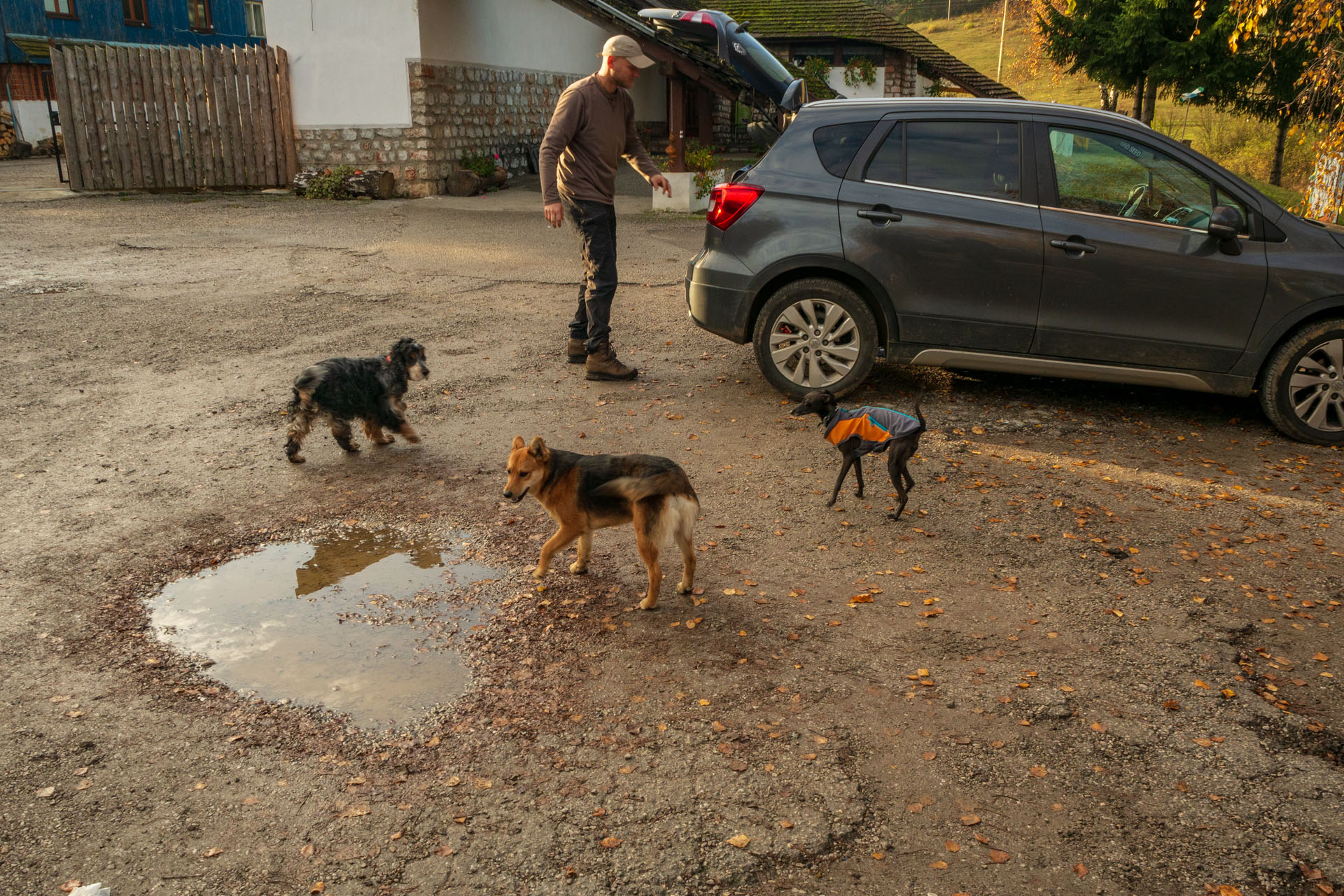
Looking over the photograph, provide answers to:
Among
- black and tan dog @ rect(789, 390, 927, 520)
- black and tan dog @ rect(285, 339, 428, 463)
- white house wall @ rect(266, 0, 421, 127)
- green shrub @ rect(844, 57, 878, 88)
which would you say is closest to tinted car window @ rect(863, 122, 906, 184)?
black and tan dog @ rect(789, 390, 927, 520)

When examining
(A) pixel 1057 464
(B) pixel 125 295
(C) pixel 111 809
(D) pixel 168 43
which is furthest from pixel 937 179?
(D) pixel 168 43

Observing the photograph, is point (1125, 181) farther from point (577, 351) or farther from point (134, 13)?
point (134, 13)

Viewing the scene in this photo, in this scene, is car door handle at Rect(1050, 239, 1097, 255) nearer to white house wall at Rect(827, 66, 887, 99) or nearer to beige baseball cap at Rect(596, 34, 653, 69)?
beige baseball cap at Rect(596, 34, 653, 69)

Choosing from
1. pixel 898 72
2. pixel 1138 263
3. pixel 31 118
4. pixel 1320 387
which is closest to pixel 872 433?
pixel 1138 263

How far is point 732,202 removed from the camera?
23.0ft

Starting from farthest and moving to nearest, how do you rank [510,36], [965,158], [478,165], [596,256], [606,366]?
[510,36] → [478,165] → [606,366] → [596,256] → [965,158]

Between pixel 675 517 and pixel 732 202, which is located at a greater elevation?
pixel 732 202

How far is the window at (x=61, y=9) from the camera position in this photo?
1323 inches

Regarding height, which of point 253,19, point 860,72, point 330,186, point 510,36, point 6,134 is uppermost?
point 253,19

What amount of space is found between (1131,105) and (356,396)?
5182cm

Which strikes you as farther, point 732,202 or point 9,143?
point 9,143

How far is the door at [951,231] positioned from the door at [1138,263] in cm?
19

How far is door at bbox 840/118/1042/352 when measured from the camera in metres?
6.56

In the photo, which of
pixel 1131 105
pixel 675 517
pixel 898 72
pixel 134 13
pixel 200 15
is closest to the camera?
pixel 675 517
